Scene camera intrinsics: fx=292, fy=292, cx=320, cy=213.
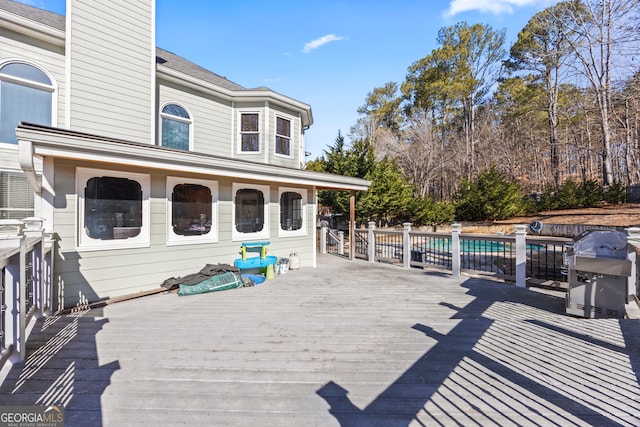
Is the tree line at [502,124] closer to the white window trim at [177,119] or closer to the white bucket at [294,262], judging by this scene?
the white bucket at [294,262]

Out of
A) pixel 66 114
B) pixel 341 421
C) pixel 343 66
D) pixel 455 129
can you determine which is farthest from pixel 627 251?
pixel 455 129

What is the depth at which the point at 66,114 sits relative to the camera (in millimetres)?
5211

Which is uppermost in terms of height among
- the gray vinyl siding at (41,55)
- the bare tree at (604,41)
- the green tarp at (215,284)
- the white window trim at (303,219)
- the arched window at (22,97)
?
the bare tree at (604,41)

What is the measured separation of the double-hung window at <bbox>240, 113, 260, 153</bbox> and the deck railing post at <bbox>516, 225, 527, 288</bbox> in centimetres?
626

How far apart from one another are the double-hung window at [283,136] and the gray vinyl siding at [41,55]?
446cm

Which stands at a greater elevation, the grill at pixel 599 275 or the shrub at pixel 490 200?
the shrub at pixel 490 200

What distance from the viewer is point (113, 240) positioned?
4.59 m

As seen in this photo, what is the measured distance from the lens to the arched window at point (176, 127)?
6.75 meters

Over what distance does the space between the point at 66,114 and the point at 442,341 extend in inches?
271

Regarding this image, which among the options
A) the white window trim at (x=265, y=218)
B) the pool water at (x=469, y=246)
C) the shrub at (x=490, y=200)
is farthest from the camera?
the shrub at (x=490, y=200)

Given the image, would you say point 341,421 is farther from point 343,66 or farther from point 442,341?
point 343,66

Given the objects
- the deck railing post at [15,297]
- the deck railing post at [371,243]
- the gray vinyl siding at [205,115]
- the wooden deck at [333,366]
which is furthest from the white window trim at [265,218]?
the deck railing post at [15,297]

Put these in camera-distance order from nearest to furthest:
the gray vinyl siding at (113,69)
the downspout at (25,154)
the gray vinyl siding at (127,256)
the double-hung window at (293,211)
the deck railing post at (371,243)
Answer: the downspout at (25,154) → the gray vinyl siding at (127,256) → the gray vinyl siding at (113,69) → the double-hung window at (293,211) → the deck railing post at (371,243)

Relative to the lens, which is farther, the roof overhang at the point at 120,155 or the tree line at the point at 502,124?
the tree line at the point at 502,124
